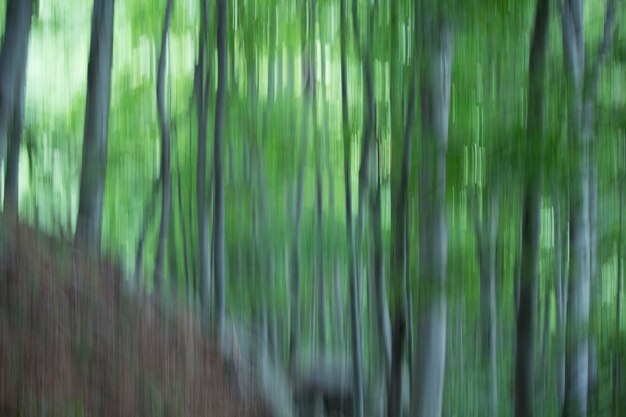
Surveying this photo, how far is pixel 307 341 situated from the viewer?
6.29m

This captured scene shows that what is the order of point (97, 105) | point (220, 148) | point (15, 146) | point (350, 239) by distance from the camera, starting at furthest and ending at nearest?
point (350, 239), point (220, 148), point (97, 105), point (15, 146)

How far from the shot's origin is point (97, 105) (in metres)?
4.02

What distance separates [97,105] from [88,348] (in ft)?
6.16

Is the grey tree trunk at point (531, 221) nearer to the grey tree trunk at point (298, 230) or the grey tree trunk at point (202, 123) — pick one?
the grey tree trunk at point (298, 230)

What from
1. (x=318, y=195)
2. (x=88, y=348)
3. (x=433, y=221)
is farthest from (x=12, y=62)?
(x=318, y=195)

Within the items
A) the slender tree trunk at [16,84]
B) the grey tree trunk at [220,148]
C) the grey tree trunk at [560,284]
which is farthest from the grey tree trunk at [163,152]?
the grey tree trunk at [560,284]

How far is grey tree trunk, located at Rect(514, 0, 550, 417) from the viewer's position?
10.5 ft

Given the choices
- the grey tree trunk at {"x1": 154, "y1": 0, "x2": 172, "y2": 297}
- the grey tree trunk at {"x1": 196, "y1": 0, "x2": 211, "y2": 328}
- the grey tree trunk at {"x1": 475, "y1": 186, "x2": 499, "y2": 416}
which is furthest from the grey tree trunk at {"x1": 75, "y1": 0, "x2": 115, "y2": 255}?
the grey tree trunk at {"x1": 475, "y1": 186, "x2": 499, "y2": 416}

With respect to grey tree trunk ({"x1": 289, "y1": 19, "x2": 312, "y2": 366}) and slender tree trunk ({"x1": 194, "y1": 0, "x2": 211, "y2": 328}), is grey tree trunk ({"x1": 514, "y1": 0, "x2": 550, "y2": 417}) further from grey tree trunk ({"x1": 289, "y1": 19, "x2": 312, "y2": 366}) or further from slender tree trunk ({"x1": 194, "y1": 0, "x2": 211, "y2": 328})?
slender tree trunk ({"x1": 194, "y1": 0, "x2": 211, "y2": 328})

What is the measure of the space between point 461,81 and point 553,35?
0.49 meters

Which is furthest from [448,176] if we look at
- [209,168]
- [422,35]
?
[209,168]

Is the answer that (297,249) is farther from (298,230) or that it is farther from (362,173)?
(362,173)

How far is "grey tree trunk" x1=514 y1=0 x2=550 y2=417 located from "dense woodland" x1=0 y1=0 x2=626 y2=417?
0.04 feet

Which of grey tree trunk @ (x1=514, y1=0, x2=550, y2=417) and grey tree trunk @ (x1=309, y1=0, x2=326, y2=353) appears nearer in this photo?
grey tree trunk @ (x1=514, y1=0, x2=550, y2=417)
